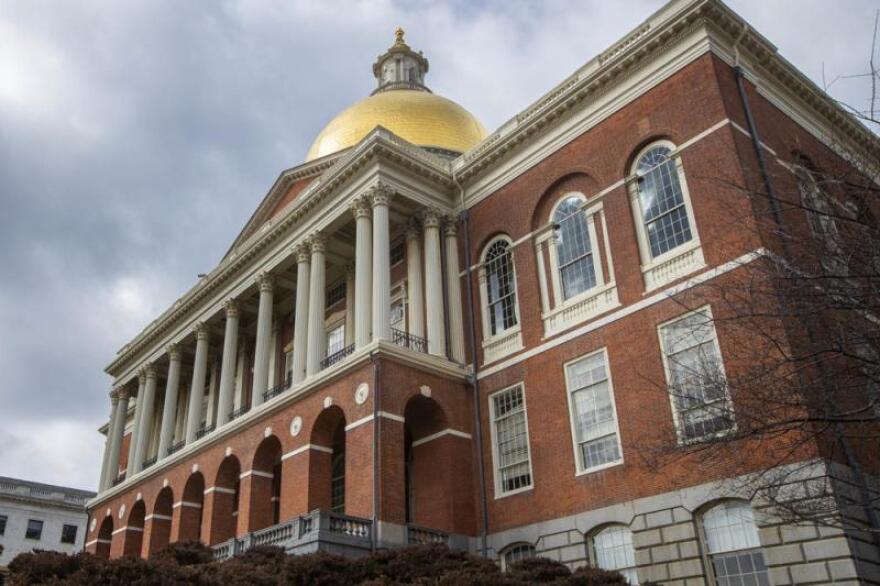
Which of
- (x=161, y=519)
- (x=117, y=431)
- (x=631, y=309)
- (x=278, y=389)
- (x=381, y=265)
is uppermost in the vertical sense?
(x=117, y=431)

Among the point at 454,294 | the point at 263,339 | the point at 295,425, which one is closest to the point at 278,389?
the point at 263,339

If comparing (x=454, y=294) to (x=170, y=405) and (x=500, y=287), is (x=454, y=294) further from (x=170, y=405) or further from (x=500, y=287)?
(x=170, y=405)

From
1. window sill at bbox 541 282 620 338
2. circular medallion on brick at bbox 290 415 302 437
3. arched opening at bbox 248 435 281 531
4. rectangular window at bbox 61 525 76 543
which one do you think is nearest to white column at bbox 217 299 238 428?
arched opening at bbox 248 435 281 531

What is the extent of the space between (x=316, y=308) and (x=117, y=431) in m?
22.6

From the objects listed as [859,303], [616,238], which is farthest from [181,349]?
[859,303]

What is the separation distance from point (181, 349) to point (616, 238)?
27.1 metres

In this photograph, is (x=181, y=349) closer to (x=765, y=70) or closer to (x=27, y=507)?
(x=765, y=70)

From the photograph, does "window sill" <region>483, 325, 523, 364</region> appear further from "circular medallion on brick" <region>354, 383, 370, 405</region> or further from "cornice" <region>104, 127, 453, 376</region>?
"cornice" <region>104, 127, 453, 376</region>

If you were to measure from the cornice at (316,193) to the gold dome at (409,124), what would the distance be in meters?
8.09

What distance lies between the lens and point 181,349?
4297cm

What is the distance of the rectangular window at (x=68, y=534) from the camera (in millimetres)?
77812

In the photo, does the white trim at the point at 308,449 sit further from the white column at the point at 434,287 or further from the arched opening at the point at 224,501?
the arched opening at the point at 224,501

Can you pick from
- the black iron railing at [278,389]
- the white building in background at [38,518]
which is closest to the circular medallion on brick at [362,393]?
the black iron railing at [278,389]

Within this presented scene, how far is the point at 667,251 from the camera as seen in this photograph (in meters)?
23.3
